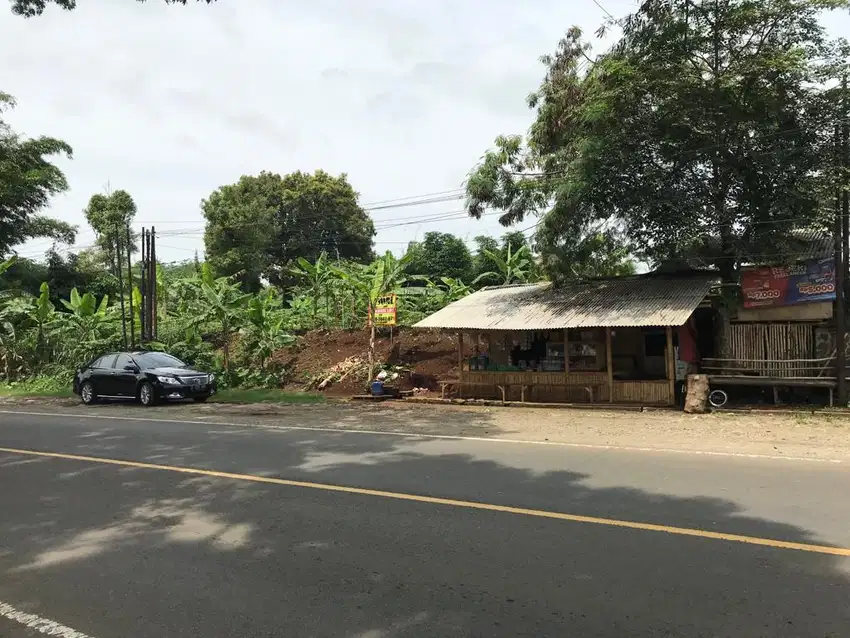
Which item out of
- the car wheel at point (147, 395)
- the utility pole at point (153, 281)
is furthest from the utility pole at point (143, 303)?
the car wheel at point (147, 395)

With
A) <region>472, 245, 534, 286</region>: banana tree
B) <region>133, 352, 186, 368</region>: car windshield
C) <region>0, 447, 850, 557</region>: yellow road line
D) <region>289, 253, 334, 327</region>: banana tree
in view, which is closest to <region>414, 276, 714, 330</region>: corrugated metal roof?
<region>472, 245, 534, 286</region>: banana tree

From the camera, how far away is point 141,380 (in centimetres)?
1778

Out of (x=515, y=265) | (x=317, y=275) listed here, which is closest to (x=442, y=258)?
(x=515, y=265)

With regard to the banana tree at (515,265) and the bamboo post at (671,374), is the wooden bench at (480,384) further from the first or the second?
the banana tree at (515,265)

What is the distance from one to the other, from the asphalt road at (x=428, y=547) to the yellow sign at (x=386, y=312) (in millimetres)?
10566

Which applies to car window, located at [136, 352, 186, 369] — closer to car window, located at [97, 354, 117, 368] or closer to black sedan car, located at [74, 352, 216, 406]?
black sedan car, located at [74, 352, 216, 406]

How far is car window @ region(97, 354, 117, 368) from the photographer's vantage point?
18.9 metres

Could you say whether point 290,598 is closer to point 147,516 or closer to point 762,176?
point 147,516

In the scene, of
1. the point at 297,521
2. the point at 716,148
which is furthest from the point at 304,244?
the point at 297,521

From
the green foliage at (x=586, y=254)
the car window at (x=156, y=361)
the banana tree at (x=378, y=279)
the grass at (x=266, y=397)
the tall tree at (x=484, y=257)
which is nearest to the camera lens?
the green foliage at (x=586, y=254)

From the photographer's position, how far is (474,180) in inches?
704

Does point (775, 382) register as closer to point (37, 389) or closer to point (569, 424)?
point (569, 424)

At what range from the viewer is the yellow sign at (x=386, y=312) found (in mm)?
19141

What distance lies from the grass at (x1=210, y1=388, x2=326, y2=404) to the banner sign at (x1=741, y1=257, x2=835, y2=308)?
11.4 metres
